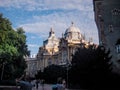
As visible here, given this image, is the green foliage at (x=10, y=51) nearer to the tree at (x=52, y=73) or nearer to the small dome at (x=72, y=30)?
the tree at (x=52, y=73)

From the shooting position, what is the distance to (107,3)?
5859cm

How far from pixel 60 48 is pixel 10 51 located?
80.7 meters

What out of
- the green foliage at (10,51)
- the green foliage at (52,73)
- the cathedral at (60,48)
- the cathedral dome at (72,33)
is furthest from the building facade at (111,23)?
the cathedral dome at (72,33)

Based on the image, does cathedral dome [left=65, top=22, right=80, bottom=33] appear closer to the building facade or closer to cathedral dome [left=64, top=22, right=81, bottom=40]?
cathedral dome [left=64, top=22, right=81, bottom=40]

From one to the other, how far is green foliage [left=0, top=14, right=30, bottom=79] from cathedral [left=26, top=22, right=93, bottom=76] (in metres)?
42.5

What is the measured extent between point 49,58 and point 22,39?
9061cm

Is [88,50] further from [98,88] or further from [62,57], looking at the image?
[62,57]

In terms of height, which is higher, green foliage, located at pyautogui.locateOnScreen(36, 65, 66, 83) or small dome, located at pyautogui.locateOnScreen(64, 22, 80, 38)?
small dome, located at pyautogui.locateOnScreen(64, 22, 80, 38)

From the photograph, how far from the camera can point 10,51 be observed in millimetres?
58406

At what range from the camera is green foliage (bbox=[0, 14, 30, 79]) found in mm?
57397

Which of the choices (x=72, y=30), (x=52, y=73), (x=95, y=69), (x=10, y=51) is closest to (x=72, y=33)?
(x=72, y=30)

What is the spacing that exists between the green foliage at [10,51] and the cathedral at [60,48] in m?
42.5

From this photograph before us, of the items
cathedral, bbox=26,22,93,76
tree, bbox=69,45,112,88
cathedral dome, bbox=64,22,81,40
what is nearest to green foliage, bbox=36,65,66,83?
cathedral, bbox=26,22,93,76

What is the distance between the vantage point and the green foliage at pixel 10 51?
57397 mm
